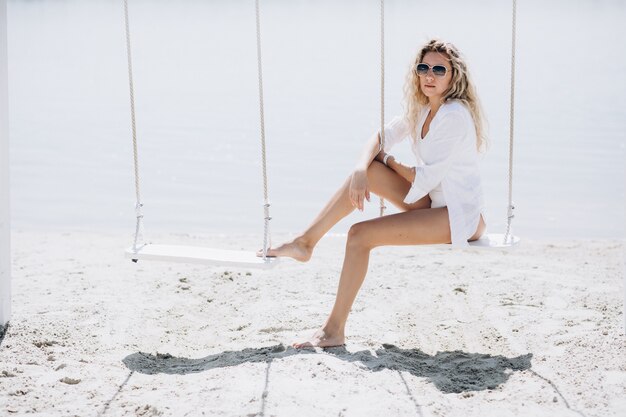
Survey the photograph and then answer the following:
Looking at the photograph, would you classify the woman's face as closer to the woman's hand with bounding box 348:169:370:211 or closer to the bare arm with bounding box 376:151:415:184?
the bare arm with bounding box 376:151:415:184

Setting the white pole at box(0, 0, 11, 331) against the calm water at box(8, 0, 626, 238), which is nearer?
the white pole at box(0, 0, 11, 331)

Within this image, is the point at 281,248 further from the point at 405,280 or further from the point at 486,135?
the point at 405,280

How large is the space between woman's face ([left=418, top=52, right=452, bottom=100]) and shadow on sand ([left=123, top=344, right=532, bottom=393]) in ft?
3.42

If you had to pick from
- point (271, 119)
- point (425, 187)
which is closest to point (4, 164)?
point (425, 187)

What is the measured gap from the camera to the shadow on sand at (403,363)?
128 inches

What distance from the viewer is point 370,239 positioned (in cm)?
342

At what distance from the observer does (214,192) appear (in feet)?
23.8

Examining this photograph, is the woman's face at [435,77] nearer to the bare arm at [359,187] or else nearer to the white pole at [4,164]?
the bare arm at [359,187]

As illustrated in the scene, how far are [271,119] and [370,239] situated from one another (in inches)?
272

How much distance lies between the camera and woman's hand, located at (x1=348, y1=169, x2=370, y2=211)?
11.3 ft

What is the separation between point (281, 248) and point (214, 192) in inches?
150

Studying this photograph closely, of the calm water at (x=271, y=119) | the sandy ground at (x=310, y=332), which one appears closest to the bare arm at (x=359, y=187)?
the sandy ground at (x=310, y=332)

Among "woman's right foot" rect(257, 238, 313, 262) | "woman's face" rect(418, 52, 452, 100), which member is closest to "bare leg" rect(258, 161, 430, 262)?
"woman's right foot" rect(257, 238, 313, 262)

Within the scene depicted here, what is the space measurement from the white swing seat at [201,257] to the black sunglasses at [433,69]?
36.5 inches
